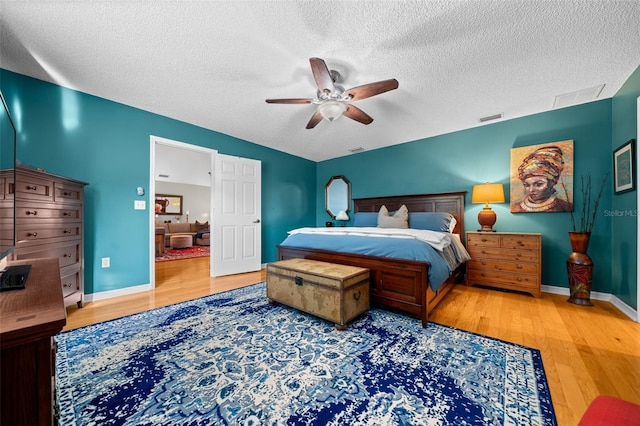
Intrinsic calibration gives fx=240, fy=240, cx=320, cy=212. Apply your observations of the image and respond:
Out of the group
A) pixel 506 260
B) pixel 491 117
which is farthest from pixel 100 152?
pixel 506 260

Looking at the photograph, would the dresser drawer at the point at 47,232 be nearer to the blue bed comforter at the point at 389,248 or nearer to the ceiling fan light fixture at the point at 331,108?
the blue bed comforter at the point at 389,248

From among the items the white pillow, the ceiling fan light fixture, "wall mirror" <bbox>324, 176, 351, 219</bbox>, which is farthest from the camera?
"wall mirror" <bbox>324, 176, 351, 219</bbox>

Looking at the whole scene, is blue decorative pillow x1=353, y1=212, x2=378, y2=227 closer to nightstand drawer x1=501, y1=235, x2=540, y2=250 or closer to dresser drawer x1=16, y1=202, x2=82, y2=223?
nightstand drawer x1=501, y1=235, x2=540, y2=250

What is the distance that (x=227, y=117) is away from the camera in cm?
342

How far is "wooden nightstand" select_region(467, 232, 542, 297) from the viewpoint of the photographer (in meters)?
2.91

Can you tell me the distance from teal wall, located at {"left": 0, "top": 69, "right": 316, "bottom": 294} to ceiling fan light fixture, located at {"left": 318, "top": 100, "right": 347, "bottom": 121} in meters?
2.30

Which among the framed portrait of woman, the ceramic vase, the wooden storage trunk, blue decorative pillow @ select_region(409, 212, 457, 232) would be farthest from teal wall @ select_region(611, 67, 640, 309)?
the wooden storage trunk

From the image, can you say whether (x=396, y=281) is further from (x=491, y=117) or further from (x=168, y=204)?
(x=168, y=204)

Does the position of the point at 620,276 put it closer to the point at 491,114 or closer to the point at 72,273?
the point at 491,114

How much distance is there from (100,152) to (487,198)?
5.01m

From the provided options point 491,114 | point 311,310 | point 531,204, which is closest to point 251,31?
point 311,310

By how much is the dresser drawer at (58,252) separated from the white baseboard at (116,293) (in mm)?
517

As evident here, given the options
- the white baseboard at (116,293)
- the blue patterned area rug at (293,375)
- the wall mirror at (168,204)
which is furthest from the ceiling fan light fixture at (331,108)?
the wall mirror at (168,204)

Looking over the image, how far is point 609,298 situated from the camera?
2.77m
